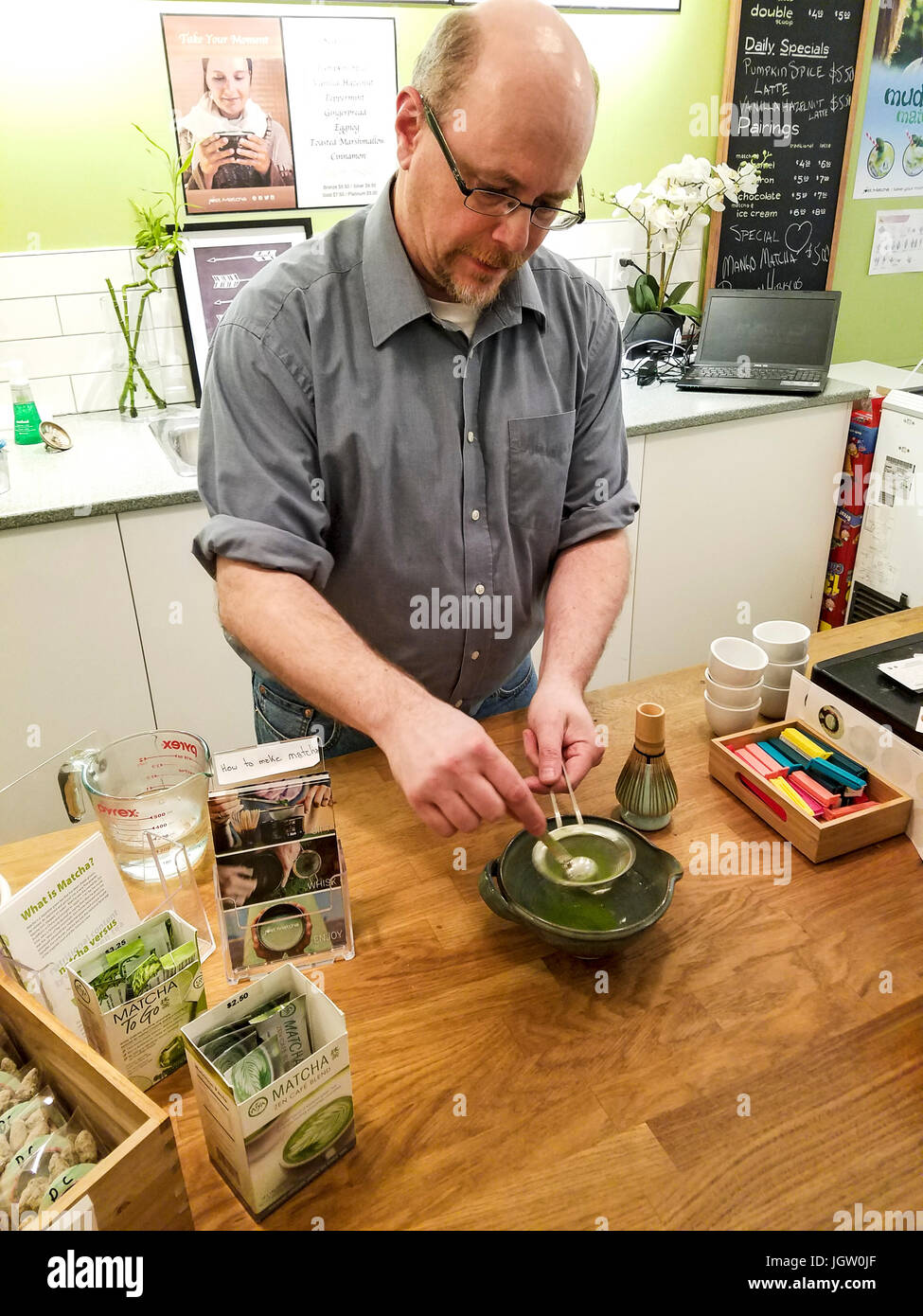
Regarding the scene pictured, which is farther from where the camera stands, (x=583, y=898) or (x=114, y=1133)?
(x=583, y=898)

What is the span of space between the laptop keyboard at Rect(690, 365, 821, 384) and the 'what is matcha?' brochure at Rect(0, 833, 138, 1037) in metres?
2.41

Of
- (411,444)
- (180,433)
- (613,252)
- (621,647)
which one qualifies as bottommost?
(621,647)

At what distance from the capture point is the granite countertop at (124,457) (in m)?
2.02

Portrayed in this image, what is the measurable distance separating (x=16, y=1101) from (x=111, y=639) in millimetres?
1484

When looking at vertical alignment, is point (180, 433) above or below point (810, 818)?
above

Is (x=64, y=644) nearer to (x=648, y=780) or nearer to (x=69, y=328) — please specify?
(x=69, y=328)

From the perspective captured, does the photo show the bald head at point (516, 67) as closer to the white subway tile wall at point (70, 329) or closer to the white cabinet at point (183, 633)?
the white cabinet at point (183, 633)

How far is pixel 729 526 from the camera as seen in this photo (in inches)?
113

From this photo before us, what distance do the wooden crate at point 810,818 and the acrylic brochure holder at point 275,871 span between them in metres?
0.57

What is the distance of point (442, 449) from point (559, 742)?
0.49 meters

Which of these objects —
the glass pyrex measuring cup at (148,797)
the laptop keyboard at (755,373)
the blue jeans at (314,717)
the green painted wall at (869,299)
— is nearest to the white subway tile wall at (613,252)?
the laptop keyboard at (755,373)

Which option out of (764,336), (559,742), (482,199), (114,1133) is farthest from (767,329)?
(114,1133)

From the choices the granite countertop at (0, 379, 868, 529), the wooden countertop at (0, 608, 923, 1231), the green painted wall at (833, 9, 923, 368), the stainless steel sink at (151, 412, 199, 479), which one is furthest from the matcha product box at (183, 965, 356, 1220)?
the green painted wall at (833, 9, 923, 368)

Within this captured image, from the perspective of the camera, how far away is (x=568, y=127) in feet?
3.79
